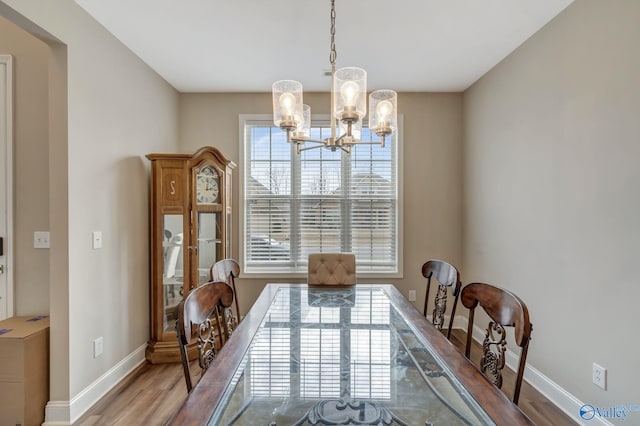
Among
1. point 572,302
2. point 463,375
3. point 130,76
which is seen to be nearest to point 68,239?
point 130,76

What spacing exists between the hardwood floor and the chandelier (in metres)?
1.85

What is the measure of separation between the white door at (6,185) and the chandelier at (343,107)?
1874 mm

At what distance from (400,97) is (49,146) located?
3.18 m

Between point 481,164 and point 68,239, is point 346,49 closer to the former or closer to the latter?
point 481,164

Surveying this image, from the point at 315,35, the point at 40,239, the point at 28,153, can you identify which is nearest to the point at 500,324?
the point at 315,35

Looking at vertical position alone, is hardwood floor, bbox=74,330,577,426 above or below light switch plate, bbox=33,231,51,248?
below

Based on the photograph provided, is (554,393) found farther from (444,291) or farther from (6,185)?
(6,185)

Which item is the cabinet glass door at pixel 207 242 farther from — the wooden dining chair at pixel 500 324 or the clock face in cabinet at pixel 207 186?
the wooden dining chair at pixel 500 324

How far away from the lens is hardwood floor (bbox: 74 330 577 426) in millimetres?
2025

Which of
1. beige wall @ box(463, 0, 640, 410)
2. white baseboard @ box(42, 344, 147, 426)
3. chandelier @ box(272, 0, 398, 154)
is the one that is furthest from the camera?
white baseboard @ box(42, 344, 147, 426)

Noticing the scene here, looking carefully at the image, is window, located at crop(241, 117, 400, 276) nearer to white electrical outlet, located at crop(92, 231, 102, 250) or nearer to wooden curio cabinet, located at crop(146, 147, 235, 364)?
wooden curio cabinet, located at crop(146, 147, 235, 364)

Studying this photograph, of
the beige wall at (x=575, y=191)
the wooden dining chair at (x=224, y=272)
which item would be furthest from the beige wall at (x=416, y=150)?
the wooden dining chair at (x=224, y=272)

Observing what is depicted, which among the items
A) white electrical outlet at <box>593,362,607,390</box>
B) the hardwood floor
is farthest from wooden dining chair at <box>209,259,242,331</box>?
white electrical outlet at <box>593,362,607,390</box>

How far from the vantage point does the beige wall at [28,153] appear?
2.16 metres
